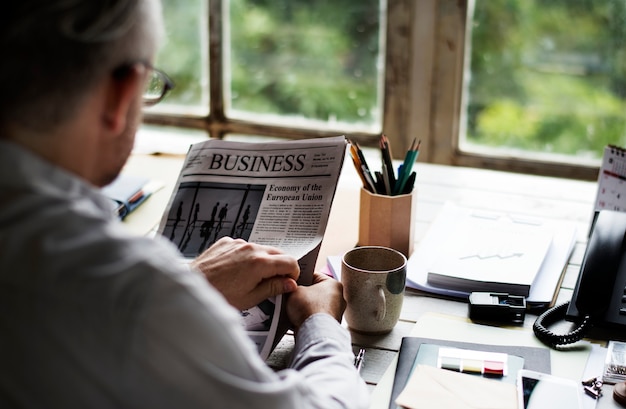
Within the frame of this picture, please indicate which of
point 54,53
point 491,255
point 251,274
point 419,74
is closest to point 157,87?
point 251,274

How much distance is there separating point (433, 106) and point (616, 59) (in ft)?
1.95

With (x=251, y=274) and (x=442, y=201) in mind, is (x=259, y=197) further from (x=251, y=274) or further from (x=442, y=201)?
(x=442, y=201)

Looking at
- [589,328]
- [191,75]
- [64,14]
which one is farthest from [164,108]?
[64,14]

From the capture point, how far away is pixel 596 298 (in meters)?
1.14

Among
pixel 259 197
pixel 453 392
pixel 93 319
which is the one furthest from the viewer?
pixel 259 197

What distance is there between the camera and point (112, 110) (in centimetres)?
71

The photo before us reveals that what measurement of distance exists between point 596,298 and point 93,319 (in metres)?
0.80

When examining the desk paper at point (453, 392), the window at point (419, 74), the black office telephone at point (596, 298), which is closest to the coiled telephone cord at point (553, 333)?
the black office telephone at point (596, 298)

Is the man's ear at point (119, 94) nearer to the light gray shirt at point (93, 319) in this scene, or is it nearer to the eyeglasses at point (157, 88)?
the light gray shirt at point (93, 319)

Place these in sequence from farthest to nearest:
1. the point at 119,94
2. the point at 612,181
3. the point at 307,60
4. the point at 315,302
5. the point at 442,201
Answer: the point at 307,60 → the point at 442,201 → the point at 612,181 → the point at 315,302 → the point at 119,94

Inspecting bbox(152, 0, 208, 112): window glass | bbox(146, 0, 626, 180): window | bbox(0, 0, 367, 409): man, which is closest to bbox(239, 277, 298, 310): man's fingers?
bbox(0, 0, 367, 409): man

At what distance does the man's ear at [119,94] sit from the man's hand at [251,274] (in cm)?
39

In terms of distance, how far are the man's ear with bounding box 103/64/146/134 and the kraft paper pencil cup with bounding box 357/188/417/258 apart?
70 cm

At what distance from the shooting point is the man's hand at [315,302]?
1056 millimetres
